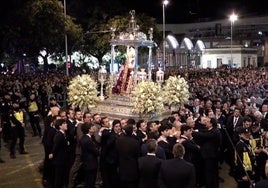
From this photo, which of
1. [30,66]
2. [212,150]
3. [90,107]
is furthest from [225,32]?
[212,150]

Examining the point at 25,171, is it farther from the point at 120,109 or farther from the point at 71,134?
the point at 120,109

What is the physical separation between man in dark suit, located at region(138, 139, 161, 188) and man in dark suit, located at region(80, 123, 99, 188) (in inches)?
74.8

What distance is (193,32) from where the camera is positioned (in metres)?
76.7

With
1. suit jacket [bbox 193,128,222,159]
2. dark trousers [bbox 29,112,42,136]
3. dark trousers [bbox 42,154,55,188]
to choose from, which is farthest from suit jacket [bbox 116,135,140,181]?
dark trousers [bbox 29,112,42,136]

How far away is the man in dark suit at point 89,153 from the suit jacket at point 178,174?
9.25 ft

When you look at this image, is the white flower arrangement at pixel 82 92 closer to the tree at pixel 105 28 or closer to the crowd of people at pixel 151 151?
the crowd of people at pixel 151 151

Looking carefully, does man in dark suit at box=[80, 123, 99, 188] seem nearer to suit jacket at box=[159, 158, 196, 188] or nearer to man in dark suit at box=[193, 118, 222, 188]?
man in dark suit at box=[193, 118, 222, 188]

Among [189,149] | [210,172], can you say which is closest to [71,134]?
[189,149]

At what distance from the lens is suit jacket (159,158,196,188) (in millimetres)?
7082

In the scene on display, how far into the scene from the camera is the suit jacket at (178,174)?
7082mm

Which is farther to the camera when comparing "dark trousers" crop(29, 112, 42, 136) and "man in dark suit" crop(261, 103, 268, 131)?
"dark trousers" crop(29, 112, 42, 136)

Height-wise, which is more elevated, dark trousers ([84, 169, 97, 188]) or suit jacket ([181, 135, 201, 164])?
suit jacket ([181, 135, 201, 164])

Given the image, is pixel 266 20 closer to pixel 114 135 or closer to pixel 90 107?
pixel 90 107

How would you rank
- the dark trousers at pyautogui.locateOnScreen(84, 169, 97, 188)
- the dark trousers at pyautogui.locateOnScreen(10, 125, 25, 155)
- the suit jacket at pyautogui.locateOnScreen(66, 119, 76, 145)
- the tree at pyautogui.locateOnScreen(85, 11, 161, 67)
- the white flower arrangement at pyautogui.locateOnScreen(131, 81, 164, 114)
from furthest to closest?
the tree at pyautogui.locateOnScreen(85, 11, 161, 67), the dark trousers at pyautogui.locateOnScreen(10, 125, 25, 155), the white flower arrangement at pyautogui.locateOnScreen(131, 81, 164, 114), the suit jacket at pyautogui.locateOnScreen(66, 119, 76, 145), the dark trousers at pyautogui.locateOnScreen(84, 169, 97, 188)
